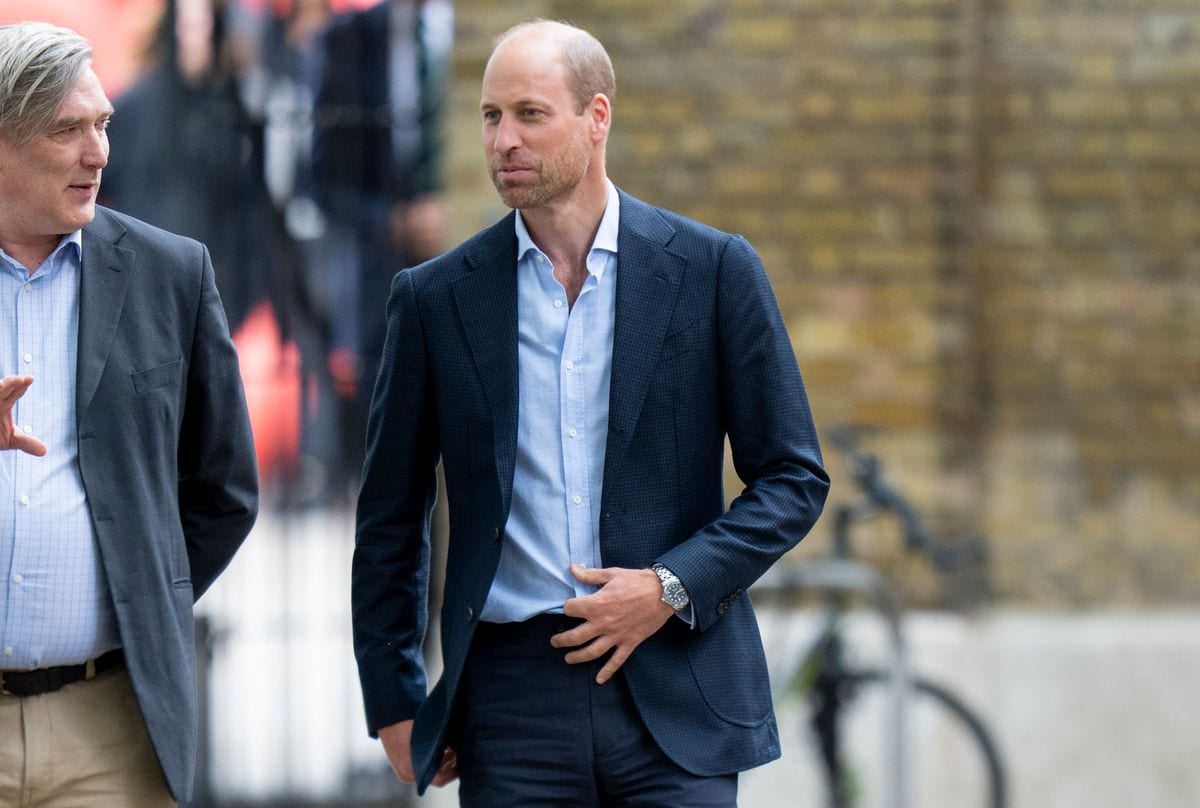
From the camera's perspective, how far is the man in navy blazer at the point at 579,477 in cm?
301

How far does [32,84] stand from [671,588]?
1.32 m

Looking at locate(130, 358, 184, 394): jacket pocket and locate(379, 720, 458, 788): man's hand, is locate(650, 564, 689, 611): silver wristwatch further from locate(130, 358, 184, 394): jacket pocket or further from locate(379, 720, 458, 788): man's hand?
locate(130, 358, 184, 394): jacket pocket

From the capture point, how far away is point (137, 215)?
235 inches

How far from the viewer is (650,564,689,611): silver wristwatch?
299 centimetres

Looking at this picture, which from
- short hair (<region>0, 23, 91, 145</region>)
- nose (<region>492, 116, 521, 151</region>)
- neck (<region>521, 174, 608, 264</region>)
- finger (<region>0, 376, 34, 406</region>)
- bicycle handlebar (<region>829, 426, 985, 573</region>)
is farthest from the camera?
bicycle handlebar (<region>829, 426, 985, 573</region>)

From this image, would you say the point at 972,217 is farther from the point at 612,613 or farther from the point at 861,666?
the point at 612,613

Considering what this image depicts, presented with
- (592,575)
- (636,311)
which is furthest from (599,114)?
(592,575)

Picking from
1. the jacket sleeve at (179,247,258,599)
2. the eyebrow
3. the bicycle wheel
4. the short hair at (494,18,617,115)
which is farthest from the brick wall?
the eyebrow

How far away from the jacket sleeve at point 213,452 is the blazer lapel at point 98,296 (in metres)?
0.17

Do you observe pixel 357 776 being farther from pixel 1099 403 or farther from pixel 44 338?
pixel 44 338

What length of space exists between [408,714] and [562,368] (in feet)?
2.30

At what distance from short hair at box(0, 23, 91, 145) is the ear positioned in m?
0.86

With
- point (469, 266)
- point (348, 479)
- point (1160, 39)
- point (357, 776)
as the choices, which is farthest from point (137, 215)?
point (1160, 39)

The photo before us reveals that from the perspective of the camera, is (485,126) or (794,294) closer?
(485,126)
